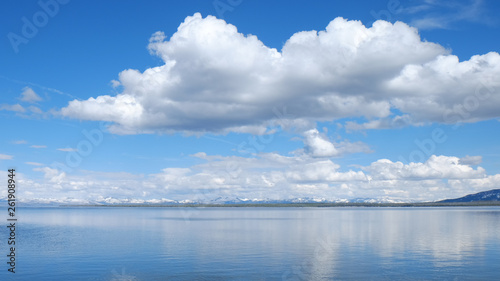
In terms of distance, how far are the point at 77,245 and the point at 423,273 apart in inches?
2451

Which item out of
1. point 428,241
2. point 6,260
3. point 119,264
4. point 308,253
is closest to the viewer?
point 119,264

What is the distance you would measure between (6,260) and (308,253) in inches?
1835

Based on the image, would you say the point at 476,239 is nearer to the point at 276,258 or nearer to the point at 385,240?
the point at 385,240

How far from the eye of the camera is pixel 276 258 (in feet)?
199

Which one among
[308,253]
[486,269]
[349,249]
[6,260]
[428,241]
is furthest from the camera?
[428,241]

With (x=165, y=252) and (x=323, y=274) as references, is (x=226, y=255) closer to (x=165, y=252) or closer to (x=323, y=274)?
(x=165, y=252)

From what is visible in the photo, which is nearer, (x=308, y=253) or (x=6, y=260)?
(x=6, y=260)

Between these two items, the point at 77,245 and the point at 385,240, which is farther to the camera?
the point at 385,240

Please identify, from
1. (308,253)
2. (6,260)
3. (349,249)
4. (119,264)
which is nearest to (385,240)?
(349,249)

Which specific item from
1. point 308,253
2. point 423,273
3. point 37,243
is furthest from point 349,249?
point 37,243

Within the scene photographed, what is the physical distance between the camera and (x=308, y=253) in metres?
65.2

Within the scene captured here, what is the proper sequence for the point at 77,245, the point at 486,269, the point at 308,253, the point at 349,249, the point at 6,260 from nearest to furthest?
the point at 486,269, the point at 6,260, the point at 308,253, the point at 349,249, the point at 77,245

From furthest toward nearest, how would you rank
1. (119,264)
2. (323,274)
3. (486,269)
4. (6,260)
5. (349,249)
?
(349,249) < (6,260) < (119,264) < (486,269) < (323,274)

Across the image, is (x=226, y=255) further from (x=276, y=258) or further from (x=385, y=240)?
(x=385, y=240)
